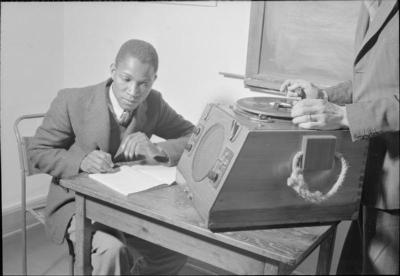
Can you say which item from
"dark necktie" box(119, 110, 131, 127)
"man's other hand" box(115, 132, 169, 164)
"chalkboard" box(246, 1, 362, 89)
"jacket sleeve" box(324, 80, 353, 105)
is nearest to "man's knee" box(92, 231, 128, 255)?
"man's other hand" box(115, 132, 169, 164)

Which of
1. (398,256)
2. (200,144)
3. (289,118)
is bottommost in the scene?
(398,256)

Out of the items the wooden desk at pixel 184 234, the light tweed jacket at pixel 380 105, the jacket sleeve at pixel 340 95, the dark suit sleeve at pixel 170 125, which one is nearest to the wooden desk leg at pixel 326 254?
the wooden desk at pixel 184 234

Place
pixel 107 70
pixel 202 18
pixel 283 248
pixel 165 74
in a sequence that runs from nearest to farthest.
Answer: pixel 283 248, pixel 202 18, pixel 165 74, pixel 107 70

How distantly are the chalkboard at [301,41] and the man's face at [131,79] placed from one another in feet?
1.86

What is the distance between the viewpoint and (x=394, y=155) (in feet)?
3.43

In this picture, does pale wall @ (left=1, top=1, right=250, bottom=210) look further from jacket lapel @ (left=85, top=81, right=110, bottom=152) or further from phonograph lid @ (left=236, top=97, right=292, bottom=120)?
phonograph lid @ (left=236, top=97, right=292, bottom=120)

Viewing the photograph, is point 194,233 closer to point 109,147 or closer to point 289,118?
point 289,118

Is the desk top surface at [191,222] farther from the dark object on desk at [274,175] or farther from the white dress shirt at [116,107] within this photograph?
the white dress shirt at [116,107]

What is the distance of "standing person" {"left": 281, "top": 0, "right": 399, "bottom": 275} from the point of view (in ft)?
3.23

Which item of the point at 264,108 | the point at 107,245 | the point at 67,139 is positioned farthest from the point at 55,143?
the point at 264,108

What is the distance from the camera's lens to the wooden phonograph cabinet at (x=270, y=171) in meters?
0.98

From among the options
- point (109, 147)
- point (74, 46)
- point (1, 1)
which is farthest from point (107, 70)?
point (109, 147)

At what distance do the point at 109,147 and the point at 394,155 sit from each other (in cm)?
90

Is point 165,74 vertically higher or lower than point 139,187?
higher
